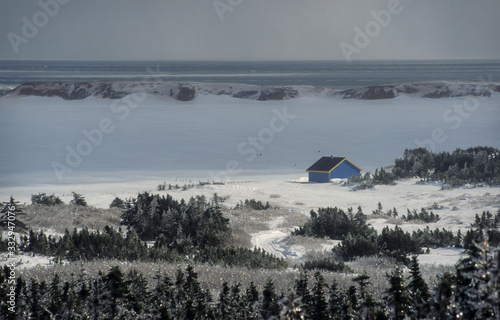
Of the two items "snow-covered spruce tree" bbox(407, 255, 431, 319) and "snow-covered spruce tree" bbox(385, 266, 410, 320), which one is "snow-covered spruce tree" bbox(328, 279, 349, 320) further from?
"snow-covered spruce tree" bbox(407, 255, 431, 319)

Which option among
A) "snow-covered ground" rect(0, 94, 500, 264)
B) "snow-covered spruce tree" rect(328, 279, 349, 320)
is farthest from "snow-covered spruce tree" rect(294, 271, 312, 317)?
"snow-covered ground" rect(0, 94, 500, 264)

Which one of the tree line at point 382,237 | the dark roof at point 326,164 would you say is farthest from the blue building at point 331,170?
the tree line at point 382,237

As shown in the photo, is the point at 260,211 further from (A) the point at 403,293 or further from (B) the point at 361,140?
(B) the point at 361,140

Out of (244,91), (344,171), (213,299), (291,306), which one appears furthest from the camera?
(244,91)

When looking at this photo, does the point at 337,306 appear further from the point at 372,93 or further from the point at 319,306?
the point at 372,93

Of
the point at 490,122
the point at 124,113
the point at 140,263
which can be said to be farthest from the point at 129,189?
the point at 490,122

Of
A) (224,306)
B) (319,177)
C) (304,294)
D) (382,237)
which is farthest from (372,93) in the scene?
(224,306)

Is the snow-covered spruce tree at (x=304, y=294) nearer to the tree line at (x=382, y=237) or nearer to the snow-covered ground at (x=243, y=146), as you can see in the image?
the tree line at (x=382, y=237)
